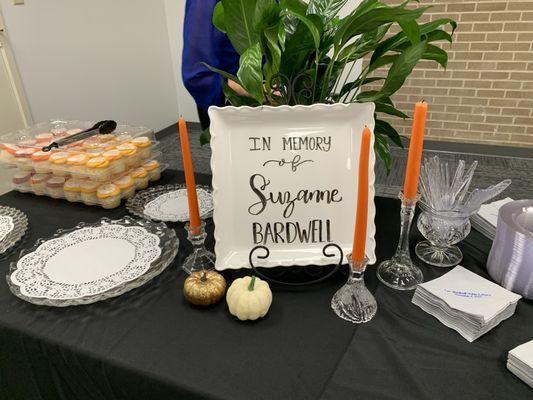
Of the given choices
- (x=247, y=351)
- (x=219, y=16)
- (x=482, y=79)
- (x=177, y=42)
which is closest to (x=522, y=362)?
(x=247, y=351)

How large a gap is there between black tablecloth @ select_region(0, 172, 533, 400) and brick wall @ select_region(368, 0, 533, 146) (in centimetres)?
243

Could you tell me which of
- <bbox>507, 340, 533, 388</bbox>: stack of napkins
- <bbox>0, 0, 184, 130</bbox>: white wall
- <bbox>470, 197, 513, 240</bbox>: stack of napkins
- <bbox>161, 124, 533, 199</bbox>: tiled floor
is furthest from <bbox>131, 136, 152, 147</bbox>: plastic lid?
<bbox>0, 0, 184, 130</bbox>: white wall

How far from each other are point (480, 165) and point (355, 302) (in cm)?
257

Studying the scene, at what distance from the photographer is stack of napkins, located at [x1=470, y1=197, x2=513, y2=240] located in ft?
2.81

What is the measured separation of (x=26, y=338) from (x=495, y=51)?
3.00 m

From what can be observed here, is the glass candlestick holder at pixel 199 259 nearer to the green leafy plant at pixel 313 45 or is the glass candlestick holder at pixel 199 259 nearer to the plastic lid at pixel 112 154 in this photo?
the green leafy plant at pixel 313 45

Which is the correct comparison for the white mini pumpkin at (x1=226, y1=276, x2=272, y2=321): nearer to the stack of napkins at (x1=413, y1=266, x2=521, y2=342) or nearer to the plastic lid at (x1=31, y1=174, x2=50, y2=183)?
the stack of napkins at (x1=413, y1=266, x2=521, y2=342)

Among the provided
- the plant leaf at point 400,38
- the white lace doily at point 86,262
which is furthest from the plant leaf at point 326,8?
the white lace doily at point 86,262

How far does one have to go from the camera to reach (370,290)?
0.72m

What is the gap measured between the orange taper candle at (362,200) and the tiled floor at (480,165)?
182 centimetres

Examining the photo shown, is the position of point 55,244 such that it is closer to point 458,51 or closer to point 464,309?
point 464,309

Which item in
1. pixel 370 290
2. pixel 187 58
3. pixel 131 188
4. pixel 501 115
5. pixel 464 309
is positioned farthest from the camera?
pixel 501 115

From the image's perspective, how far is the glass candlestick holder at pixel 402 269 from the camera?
72 cm

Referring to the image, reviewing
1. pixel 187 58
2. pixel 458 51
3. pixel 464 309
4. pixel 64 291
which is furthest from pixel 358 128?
pixel 458 51
